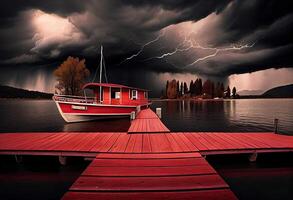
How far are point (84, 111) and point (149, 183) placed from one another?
60.8 feet

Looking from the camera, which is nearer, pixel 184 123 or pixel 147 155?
pixel 147 155

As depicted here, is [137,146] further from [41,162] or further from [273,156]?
[273,156]

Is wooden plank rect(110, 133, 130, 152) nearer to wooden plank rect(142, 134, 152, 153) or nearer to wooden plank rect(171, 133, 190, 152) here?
wooden plank rect(142, 134, 152, 153)

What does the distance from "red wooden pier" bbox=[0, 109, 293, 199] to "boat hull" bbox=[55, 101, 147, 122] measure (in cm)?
1120

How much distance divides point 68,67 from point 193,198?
4846cm

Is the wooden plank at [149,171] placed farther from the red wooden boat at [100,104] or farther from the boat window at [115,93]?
the boat window at [115,93]

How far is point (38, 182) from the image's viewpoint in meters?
7.85

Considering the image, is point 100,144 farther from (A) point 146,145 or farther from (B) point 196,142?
(B) point 196,142

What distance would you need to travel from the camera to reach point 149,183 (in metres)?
5.15

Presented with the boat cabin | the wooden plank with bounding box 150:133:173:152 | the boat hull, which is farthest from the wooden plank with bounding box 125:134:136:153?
the boat cabin

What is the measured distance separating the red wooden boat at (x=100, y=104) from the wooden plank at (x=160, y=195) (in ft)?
59.0

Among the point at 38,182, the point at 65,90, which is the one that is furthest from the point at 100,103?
the point at 65,90

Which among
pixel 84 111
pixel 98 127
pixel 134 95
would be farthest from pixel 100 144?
pixel 134 95

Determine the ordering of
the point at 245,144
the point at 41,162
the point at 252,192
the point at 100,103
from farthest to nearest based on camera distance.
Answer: the point at 100,103
the point at 41,162
the point at 245,144
the point at 252,192
